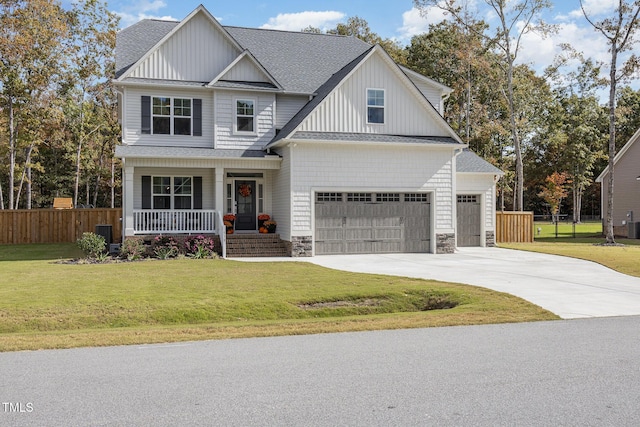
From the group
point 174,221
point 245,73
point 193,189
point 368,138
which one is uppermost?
point 245,73

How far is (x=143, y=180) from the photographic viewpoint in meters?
21.9

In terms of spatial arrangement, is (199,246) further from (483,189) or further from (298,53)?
(483,189)

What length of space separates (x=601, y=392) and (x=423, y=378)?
1.67m

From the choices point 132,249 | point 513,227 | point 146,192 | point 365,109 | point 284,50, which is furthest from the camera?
point 513,227

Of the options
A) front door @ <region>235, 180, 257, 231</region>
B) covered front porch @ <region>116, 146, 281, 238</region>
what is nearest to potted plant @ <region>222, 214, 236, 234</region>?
covered front porch @ <region>116, 146, 281, 238</region>

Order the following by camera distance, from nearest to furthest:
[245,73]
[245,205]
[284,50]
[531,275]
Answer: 1. [531,275]
2. [245,73]
3. [245,205]
4. [284,50]

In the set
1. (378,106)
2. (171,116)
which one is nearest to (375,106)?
(378,106)

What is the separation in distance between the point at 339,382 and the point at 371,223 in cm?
1560

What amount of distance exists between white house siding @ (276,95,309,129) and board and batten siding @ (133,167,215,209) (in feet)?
11.1

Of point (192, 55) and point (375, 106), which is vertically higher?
point (192, 55)

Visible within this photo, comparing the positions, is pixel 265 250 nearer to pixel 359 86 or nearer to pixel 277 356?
pixel 359 86

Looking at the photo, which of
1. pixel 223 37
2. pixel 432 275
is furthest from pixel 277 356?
pixel 223 37

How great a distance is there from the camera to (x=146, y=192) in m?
21.9

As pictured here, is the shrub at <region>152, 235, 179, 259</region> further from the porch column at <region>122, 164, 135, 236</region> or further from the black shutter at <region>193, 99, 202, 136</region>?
the black shutter at <region>193, 99, 202, 136</region>
